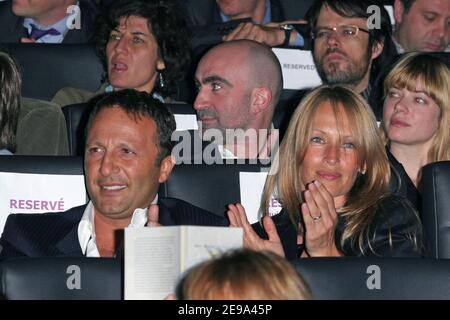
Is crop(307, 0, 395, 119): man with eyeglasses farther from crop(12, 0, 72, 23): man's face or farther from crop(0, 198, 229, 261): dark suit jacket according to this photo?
crop(0, 198, 229, 261): dark suit jacket

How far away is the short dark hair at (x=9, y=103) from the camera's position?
4934 mm

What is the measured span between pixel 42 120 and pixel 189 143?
2.46 ft

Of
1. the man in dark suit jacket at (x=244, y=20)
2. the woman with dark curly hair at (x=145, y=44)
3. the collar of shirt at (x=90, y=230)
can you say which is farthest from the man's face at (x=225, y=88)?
the collar of shirt at (x=90, y=230)

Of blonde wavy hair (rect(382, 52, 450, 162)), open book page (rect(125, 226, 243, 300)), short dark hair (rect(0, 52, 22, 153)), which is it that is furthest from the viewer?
blonde wavy hair (rect(382, 52, 450, 162))

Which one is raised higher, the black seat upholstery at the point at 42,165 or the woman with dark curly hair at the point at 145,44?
the woman with dark curly hair at the point at 145,44

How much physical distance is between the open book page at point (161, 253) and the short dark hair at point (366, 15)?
3.13 metres

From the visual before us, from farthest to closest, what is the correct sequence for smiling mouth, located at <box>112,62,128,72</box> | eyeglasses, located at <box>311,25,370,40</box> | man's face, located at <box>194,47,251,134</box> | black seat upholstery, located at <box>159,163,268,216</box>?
eyeglasses, located at <box>311,25,370,40</box> → smiling mouth, located at <box>112,62,128,72</box> → man's face, located at <box>194,47,251,134</box> → black seat upholstery, located at <box>159,163,268,216</box>

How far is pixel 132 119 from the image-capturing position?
Result: 4.36m

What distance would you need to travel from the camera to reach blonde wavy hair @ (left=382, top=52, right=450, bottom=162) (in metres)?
5.07

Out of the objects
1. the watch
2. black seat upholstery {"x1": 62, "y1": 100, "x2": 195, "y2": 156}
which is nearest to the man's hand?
black seat upholstery {"x1": 62, "y1": 100, "x2": 195, "y2": 156}

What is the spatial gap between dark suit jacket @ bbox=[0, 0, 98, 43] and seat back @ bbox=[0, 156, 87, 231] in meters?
2.15

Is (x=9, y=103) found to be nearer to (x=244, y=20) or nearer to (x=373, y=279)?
(x=244, y=20)

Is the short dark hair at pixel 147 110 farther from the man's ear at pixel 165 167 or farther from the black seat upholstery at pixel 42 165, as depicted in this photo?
the black seat upholstery at pixel 42 165

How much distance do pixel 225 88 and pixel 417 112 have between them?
3.34 feet
